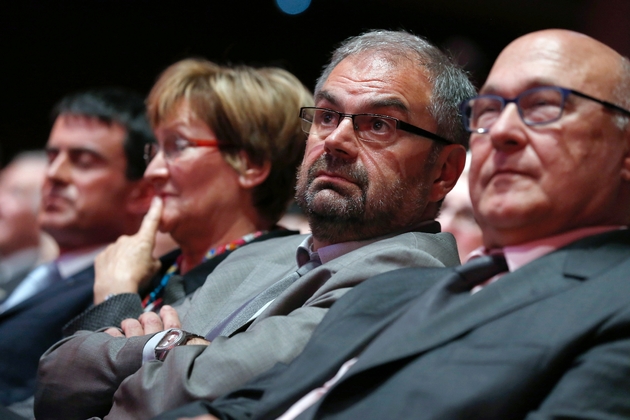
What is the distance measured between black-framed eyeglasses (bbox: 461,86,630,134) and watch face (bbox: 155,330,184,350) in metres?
0.78

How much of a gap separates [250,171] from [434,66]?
848 mm

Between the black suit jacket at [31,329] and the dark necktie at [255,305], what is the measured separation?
93cm

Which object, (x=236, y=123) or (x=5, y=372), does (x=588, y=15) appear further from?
(x=5, y=372)

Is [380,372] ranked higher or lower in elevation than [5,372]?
higher

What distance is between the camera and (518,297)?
47.7 inches

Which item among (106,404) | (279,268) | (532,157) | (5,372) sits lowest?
(5,372)

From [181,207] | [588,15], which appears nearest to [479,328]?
[181,207]

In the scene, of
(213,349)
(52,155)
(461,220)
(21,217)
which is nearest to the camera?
(213,349)

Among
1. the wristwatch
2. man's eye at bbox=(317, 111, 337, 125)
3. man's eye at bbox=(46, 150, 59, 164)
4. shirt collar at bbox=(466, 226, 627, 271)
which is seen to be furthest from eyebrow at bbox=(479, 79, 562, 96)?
man's eye at bbox=(46, 150, 59, 164)

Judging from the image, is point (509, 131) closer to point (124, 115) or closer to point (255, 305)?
point (255, 305)

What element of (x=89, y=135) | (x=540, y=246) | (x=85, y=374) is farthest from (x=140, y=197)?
(x=540, y=246)

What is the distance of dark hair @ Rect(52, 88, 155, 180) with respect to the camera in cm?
301

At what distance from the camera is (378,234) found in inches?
70.3

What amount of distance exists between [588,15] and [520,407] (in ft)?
7.60
